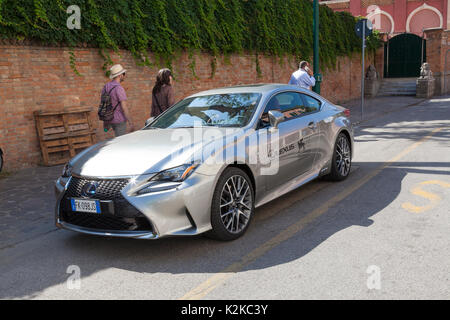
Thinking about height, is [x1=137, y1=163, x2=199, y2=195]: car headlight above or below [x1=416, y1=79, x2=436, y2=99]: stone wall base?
above

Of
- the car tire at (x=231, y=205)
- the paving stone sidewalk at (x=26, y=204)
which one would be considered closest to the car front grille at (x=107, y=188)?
the car tire at (x=231, y=205)

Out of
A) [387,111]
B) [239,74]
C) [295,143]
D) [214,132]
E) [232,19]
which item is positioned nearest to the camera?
[214,132]

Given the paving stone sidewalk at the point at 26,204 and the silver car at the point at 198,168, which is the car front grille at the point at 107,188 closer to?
the silver car at the point at 198,168

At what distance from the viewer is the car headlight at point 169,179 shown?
410 cm

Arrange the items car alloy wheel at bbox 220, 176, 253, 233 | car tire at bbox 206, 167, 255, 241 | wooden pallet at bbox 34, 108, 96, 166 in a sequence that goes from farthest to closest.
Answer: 1. wooden pallet at bbox 34, 108, 96, 166
2. car alloy wheel at bbox 220, 176, 253, 233
3. car tire at bbox 206, 167, 255, 241

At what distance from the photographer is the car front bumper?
13.2ft

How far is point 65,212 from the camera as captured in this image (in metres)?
4.50

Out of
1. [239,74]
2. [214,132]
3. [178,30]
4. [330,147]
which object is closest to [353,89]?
[239,74]

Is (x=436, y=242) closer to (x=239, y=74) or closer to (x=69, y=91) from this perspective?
(x=69, y=91)

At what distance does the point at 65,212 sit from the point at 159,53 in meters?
8.38

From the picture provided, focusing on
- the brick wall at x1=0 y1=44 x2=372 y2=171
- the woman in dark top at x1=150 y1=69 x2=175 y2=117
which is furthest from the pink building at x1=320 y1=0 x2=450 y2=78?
the woman in dark top at x1=150 y1=69 x2=175 y2=117

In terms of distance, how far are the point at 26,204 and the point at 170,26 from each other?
7430 mm

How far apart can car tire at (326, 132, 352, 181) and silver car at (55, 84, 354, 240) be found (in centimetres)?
54

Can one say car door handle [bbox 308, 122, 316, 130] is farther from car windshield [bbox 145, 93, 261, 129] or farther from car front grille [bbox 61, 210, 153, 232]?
car front grille [bbox 61, 210, 153, 232]
